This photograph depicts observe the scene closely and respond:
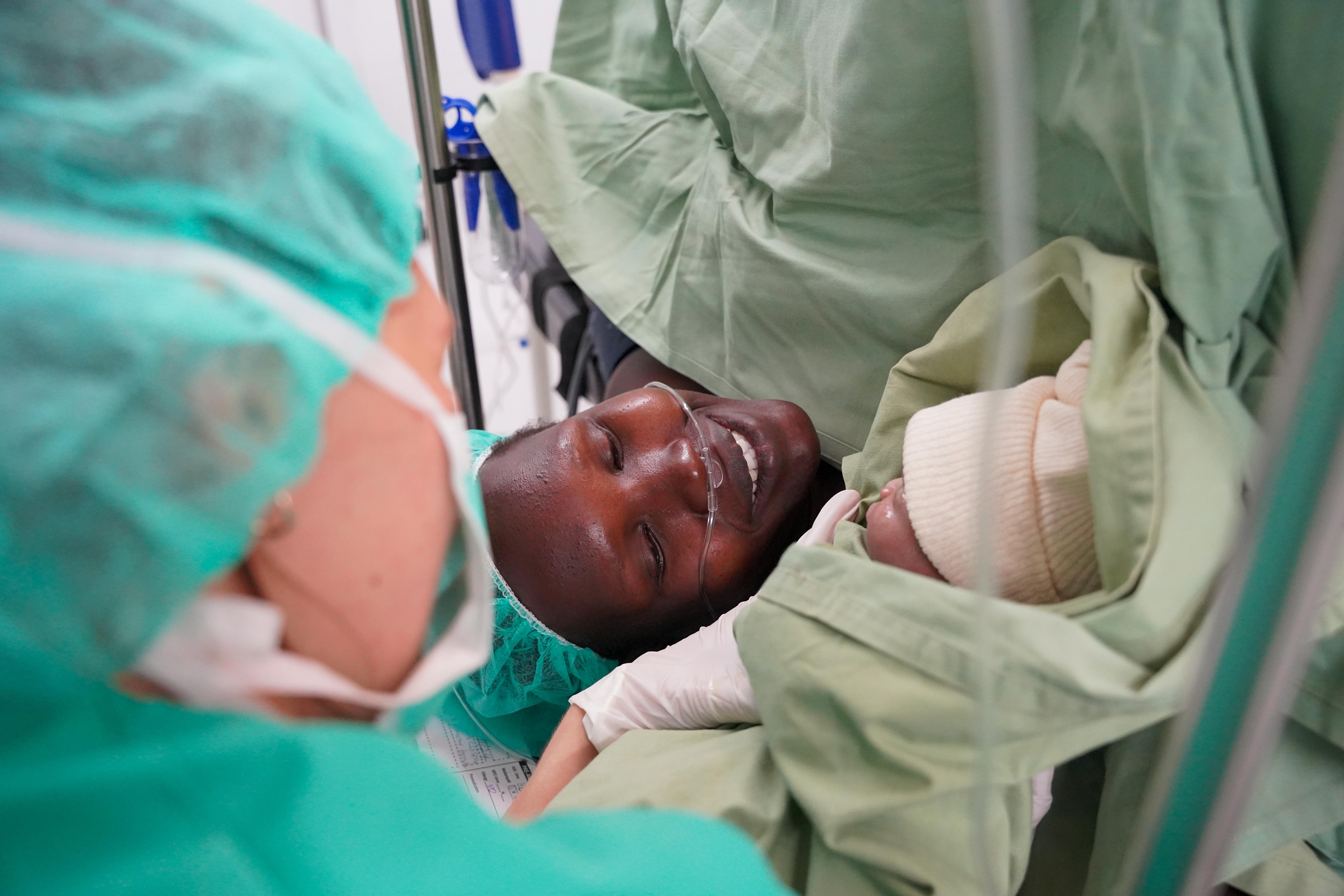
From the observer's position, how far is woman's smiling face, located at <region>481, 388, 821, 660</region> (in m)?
1.02

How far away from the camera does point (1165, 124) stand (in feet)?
1.96

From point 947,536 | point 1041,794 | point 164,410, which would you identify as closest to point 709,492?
point 947,536

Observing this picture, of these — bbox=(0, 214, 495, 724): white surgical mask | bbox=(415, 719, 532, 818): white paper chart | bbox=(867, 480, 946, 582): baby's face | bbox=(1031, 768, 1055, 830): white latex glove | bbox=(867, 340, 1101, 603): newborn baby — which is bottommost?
bbox=(415, 719, 532, 818): white paper chart

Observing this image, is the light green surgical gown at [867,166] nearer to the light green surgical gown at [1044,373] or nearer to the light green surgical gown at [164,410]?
the light green surgical gown at [1044,373]

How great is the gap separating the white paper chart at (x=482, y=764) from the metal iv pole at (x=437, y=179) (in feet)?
1.70

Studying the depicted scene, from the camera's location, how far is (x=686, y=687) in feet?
2.92

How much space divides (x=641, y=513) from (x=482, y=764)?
1.47 feet

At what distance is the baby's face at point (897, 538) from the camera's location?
2.57ft

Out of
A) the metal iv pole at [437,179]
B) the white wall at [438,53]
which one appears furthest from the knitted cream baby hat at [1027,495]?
the white wall at [438,53]

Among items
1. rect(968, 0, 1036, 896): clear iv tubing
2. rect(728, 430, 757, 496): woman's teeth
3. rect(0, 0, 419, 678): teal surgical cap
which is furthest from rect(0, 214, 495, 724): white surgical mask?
rect(728, 430, 757, 496): woman's teeth

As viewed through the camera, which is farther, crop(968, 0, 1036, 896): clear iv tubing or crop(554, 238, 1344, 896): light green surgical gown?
crop(554, 238, 1344, 896): light green surgical gown

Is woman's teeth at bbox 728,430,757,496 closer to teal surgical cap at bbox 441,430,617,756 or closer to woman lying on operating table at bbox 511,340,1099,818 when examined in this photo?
woman lying on operating table at bbox 511,340,1099,818

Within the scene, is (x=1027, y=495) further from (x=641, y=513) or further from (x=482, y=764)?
(x=482, y=764)

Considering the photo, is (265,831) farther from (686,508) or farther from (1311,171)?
(1311,171)
